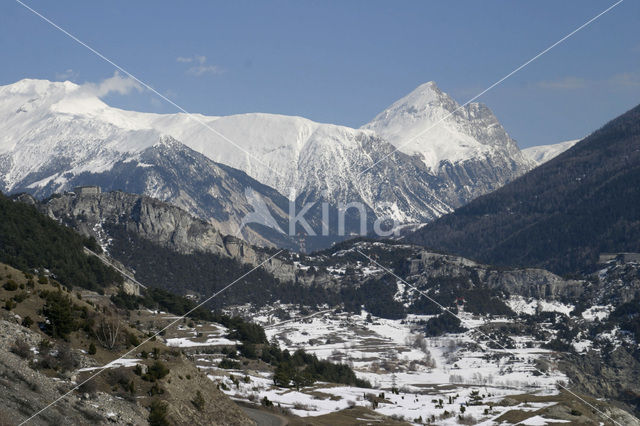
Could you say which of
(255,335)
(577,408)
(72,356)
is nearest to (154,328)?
(255,335)

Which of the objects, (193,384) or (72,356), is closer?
(72,356)

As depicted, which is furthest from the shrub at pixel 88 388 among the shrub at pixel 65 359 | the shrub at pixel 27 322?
the shrub at pixel 27 322

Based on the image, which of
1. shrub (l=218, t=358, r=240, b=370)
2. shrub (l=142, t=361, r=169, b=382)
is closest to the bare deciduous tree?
shrub (l=142, t=361, r=169, b=382)

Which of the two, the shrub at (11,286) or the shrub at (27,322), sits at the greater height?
the shrub at (11,286)

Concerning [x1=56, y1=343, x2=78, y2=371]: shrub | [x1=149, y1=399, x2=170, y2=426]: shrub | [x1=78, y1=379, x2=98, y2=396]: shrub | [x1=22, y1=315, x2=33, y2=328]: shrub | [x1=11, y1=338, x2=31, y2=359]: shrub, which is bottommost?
[x1=149, y1=399, x2=170, y2=426]: shrub

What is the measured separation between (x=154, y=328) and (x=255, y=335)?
26669 millimetres

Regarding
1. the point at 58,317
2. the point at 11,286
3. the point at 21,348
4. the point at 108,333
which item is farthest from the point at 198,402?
the point at 11,286

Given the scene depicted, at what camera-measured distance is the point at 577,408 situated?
125812 mm

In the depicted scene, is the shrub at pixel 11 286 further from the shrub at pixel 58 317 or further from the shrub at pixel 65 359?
the shrub at pixel 65 359

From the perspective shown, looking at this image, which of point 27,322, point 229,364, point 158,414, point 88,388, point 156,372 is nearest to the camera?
point 88,388

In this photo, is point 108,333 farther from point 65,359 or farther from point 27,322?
point 65,359

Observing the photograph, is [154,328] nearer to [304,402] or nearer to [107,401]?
[304,402]

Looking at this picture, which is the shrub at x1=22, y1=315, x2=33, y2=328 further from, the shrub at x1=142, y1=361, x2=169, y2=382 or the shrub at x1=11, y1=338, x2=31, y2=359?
the shrub at x1=142, y1=361, x2=169, y2=382

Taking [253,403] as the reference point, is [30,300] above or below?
above
